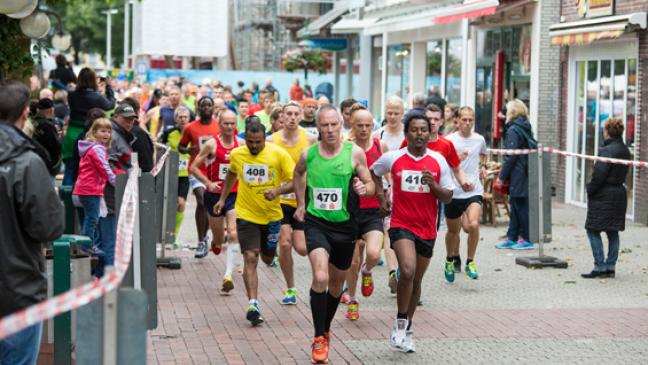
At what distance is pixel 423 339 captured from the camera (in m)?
9.86

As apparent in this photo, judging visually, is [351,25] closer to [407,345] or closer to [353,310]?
[353,310]

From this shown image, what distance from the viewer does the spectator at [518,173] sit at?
16094 mm

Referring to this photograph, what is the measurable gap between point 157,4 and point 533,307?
16.5 metres

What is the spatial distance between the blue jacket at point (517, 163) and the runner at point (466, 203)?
2741mm

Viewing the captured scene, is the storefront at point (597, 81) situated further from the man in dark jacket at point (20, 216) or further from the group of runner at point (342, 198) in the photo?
the man in dark jacket at point (20, 216)

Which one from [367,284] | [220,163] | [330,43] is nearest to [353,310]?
[367,284]

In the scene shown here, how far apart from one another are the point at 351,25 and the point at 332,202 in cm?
3183

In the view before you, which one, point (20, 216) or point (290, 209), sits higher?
point (20, 216)

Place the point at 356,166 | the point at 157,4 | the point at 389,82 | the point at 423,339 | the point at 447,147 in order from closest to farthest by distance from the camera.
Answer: the point at 356,166
the point at 423,339
the point at 447,147
the point at 157,4
the point at 389,82

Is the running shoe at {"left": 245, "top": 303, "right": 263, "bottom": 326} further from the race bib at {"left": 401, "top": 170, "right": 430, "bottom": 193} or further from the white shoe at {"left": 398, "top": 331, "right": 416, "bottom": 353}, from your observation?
the race bib at {"left": 401, "top": 170, "right": 430, "bottom": 193}

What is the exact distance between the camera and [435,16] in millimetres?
29109

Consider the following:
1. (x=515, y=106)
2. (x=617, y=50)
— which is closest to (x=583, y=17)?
(x=617, y=50)

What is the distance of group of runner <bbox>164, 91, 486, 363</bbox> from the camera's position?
361 inches

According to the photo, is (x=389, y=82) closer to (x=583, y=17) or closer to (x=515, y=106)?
(x=583, y=17)
